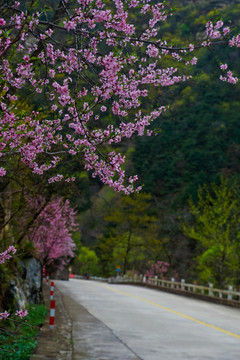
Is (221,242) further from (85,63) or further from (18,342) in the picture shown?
(85,63)

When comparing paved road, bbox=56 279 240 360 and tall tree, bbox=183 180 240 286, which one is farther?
tall tree, bbox=183 180 240 286

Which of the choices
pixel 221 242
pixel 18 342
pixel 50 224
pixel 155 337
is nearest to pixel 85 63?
pixel 18 342

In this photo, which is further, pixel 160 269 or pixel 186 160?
pixel 186 160

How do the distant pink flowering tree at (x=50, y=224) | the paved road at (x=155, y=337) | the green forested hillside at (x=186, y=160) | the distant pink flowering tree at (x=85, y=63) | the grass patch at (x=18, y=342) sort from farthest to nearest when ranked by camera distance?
the green forested hillside at (x=186, y=160), the distant pink flowering tree at (x=50, y=224), the paved road at (x=155, y=337), the grass patch at (x=18, y=342), the distant pink flowering tree at (x=85, y=63)

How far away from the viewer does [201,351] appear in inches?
381

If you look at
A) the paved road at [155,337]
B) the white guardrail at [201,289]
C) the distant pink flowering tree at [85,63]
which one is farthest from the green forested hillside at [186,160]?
the distant pink flowering tree at [85,63]

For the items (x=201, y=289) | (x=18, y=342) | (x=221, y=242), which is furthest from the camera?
(x=221, y=242)

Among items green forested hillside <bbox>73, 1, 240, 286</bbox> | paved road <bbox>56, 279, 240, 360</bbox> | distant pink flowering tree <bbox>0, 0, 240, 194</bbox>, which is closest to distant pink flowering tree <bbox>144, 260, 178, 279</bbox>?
green forested hillside <bbox>73, 1, 240, 286</bbox>

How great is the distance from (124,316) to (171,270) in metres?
36.5

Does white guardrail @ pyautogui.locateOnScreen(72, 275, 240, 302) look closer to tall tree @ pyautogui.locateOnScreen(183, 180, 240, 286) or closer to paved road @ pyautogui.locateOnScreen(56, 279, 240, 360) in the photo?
tall tree @ pyautogui.locateOnScreen(183, 180, 240, 286)

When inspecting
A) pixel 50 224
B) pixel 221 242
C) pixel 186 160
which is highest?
pixel 186 160

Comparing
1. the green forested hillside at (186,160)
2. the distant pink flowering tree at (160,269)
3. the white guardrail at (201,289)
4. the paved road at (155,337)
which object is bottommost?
the paved road at (155,337)

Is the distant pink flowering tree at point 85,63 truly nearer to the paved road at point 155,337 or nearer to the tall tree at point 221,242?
the paved road at point 155,337

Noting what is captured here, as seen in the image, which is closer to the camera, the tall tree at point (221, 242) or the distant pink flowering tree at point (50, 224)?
the distant pink flowering tree at point (50, 224)
